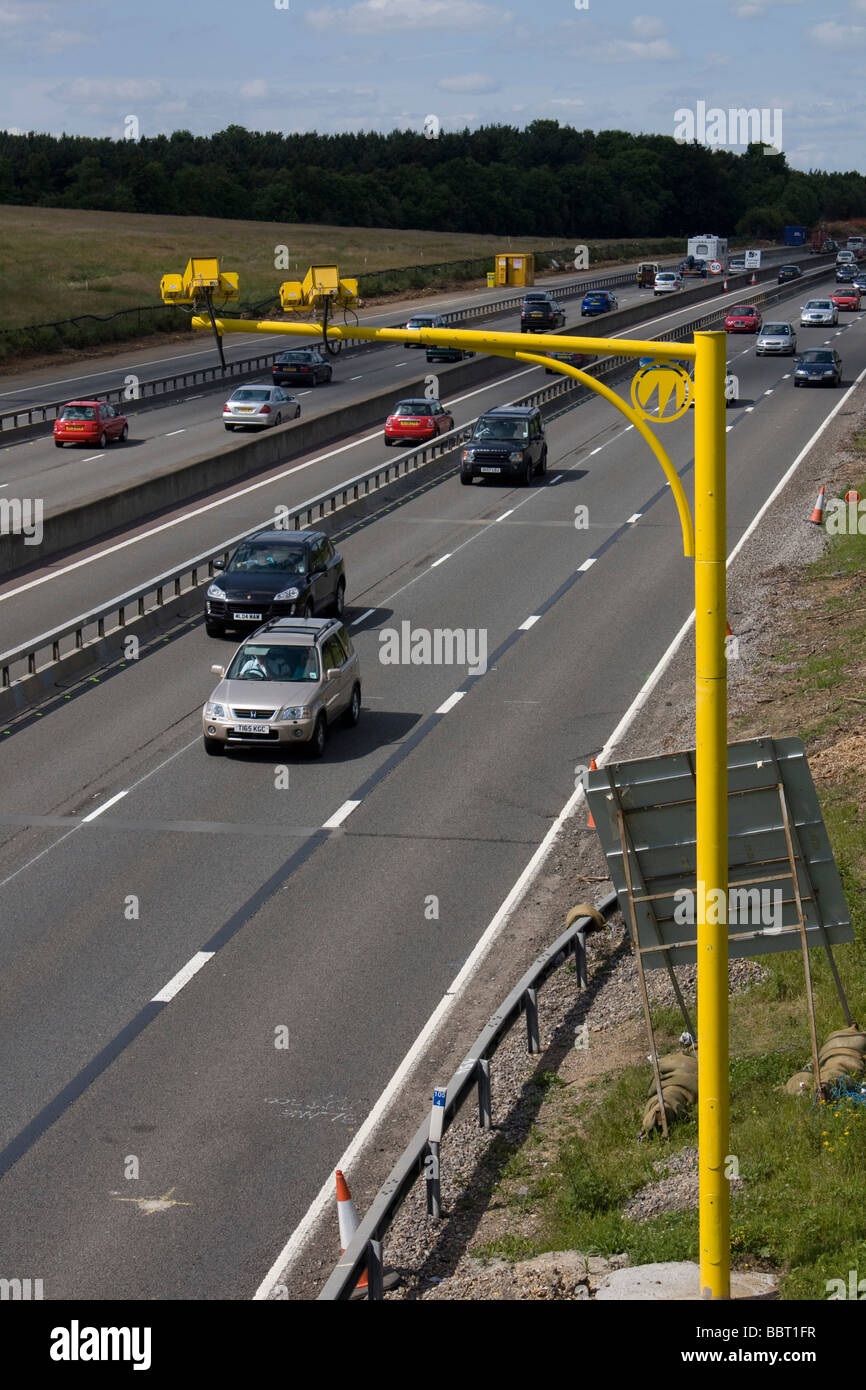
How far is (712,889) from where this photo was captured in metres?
8.22

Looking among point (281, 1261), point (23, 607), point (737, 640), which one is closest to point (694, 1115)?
point (281, 1261)

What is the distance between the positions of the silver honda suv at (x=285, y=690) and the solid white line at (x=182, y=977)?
6.47 meters

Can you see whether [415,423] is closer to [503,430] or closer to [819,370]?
[503,430]

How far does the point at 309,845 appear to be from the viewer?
1895 centimetres

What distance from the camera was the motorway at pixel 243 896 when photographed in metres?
11.6

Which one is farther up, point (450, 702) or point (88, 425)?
point (88, 425)

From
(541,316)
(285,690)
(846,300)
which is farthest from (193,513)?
(846,300)

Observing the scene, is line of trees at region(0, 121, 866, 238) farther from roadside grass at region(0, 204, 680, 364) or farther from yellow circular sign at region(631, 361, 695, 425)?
yellow circular sign at region(631, 361, 695, 425)

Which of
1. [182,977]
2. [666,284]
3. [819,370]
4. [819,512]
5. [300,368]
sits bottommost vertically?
[182,977]

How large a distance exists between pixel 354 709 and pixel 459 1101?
1263 centimetres

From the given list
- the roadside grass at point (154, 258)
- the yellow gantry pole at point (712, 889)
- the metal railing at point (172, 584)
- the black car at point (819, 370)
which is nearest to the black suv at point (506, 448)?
the metal railing at point (172, 584)

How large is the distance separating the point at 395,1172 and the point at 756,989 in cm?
438

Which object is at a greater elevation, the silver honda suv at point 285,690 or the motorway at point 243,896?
the silver honda suv at point 285,690

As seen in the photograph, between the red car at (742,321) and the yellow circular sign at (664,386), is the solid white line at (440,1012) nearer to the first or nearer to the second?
the yellow circular sign at (664,386)
